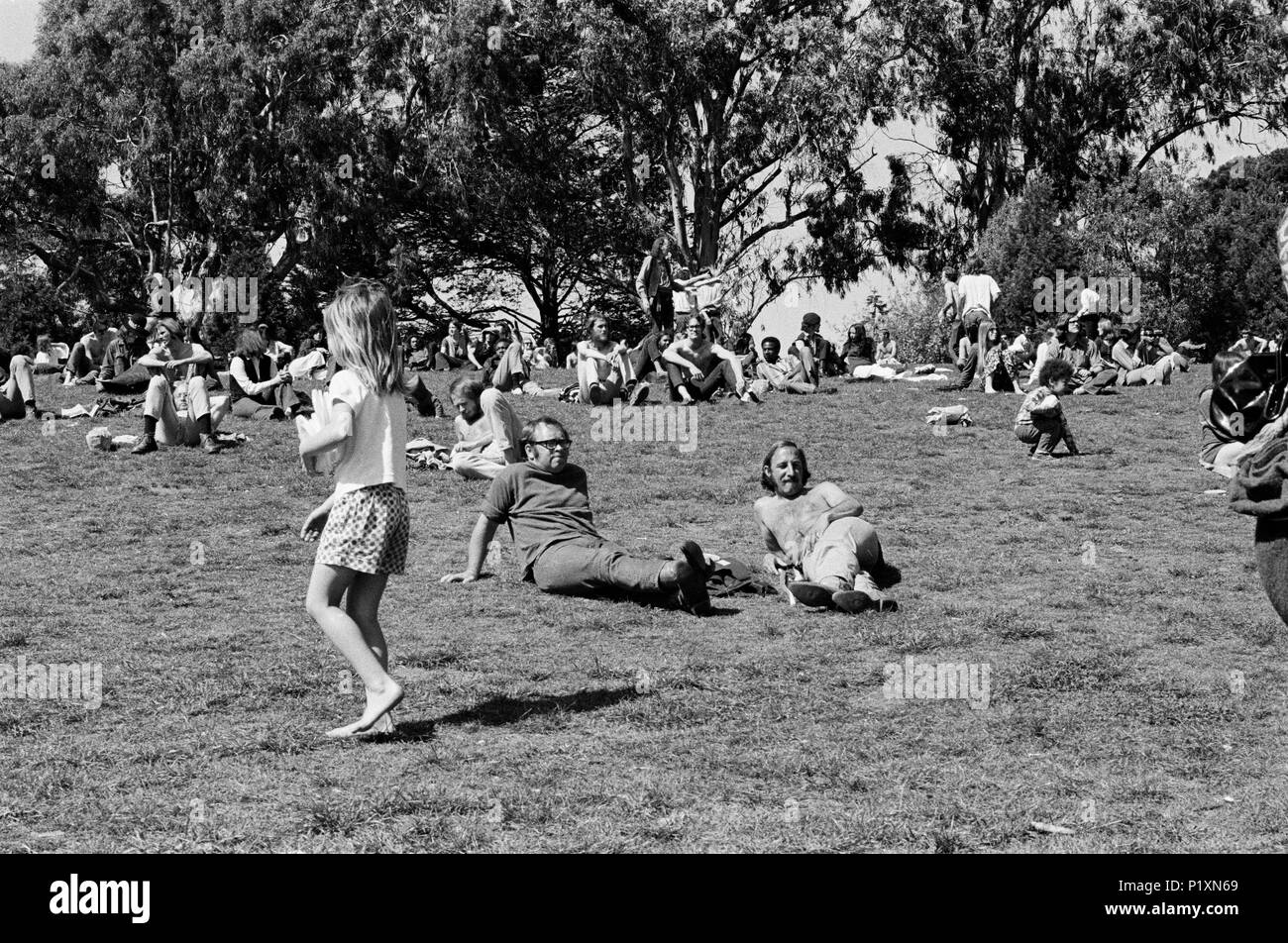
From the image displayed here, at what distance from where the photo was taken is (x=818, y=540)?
9.95m

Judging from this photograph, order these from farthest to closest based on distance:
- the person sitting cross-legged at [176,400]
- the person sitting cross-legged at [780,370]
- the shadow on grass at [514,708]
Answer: the person sitting cross-legged at [780,370], the person sitting cross-legged at [176,400], the shadow on grass at [514,708]

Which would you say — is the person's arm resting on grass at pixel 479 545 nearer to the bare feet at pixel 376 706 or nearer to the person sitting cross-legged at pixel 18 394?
the bare feet at pixel 376 706

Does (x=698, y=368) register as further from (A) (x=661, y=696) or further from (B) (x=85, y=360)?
(A) (x=661, y=696)

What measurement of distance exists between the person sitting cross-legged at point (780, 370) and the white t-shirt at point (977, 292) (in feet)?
11.3

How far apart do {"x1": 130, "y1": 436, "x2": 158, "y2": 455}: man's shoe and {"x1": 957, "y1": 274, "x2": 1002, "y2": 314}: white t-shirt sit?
13.5m

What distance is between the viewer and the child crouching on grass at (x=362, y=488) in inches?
259

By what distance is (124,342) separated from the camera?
26.0 m

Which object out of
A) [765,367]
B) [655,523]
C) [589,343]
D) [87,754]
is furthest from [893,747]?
[765,367]

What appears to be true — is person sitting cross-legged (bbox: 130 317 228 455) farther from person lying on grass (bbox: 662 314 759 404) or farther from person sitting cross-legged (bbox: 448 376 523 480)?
person lying on grass (bbox: 662 314 759 404)

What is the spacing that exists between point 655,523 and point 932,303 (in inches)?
1155

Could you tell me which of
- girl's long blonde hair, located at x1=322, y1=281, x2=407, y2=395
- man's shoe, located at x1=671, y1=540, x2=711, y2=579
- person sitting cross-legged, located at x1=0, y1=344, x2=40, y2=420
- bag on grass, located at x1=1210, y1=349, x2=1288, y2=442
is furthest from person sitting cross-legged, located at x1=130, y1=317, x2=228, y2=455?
bag on grass, located at x1=1210, y1=349, x2=1288, y2=442

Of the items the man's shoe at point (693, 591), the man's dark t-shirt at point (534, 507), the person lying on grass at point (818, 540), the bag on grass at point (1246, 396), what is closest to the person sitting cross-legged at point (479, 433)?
the man's dark t-shirt at point (534, 507)

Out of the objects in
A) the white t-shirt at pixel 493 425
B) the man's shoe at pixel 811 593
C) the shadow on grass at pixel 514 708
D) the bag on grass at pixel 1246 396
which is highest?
the bag on grass at pixel 1246 396

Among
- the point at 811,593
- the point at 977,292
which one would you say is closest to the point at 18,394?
the point at 811,593
